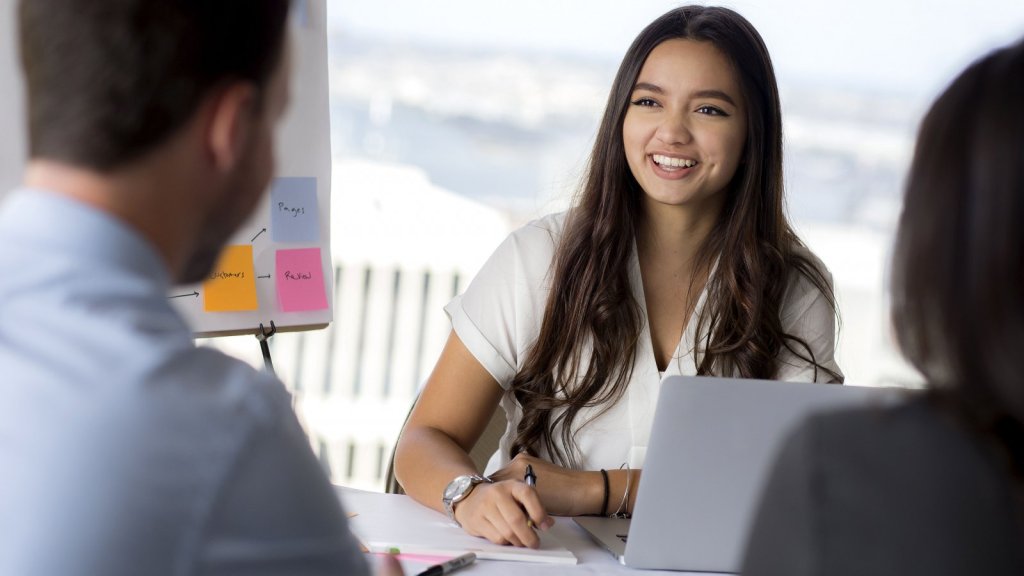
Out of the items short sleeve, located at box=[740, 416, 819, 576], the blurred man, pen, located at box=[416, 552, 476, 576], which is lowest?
pen, located at box=[416, 552, 476, 576]

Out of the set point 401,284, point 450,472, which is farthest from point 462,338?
point 401,284

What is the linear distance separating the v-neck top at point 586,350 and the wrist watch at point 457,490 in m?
0.38

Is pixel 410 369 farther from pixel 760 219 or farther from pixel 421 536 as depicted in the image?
pixel 421 536

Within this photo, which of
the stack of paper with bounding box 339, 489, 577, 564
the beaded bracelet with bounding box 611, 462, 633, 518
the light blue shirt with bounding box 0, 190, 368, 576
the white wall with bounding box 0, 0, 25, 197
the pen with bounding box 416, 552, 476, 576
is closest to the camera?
the light blue shirt with bounding box 0, 190, 368, 576

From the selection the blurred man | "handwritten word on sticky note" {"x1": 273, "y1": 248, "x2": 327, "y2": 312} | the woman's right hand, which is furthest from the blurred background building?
the blurred man

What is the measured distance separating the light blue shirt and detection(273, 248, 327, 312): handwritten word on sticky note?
135 centimetres

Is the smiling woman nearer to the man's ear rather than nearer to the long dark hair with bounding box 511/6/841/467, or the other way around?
the long dark hair with bounding box 511/6/841/467

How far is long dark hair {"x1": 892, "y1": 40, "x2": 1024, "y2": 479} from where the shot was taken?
662 millimetres

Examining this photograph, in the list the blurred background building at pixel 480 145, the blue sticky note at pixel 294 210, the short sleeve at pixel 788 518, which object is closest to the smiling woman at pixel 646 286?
the blue sticky note at pixel 294 210

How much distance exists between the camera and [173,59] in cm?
65

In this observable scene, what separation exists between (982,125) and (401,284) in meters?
3.36

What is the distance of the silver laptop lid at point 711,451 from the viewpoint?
1.25m

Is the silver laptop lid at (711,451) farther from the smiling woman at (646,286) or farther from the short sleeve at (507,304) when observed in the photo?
the short sleeve at (507,304)

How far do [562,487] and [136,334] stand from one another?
3.31ft
